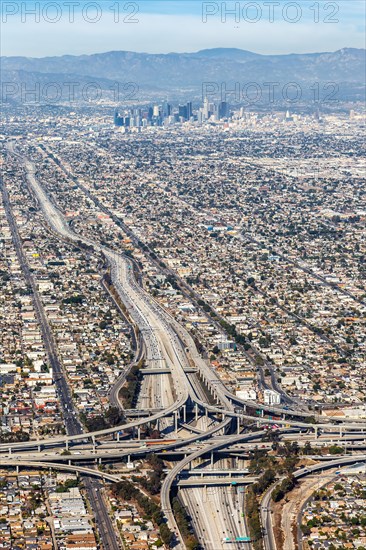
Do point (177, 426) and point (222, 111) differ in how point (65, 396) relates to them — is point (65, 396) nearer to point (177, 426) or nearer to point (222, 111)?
point (177, 426)

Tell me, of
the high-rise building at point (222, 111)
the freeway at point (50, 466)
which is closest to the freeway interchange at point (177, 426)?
the freeway at point (50, 466)

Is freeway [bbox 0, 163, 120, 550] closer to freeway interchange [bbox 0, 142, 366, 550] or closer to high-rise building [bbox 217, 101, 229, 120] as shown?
freeway interchange [bbox 0, 142, 366, 550]

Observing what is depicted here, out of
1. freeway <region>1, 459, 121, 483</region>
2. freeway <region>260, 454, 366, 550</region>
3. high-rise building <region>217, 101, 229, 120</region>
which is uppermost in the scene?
high-rise building <region>217, 101, 229, 120</region>

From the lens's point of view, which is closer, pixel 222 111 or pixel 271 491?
pixel 271 491

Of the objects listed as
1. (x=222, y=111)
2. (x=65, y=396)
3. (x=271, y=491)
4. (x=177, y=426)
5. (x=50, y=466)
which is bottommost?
(x=271, y=491)

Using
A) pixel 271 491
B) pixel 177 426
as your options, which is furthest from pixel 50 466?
pixel 271 491

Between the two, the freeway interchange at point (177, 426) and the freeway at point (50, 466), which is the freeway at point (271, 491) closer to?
the freeway interchange at point (177, 426)

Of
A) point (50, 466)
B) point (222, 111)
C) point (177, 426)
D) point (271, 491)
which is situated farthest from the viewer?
point (222, 111)

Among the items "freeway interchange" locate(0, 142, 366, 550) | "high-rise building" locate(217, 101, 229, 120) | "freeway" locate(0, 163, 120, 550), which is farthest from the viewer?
"high-rise building" locate(217, 101, 229, 120)

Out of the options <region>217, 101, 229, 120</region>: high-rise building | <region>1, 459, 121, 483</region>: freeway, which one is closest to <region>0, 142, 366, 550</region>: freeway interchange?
<region>1, 459, 121, 483</region>: freeway
